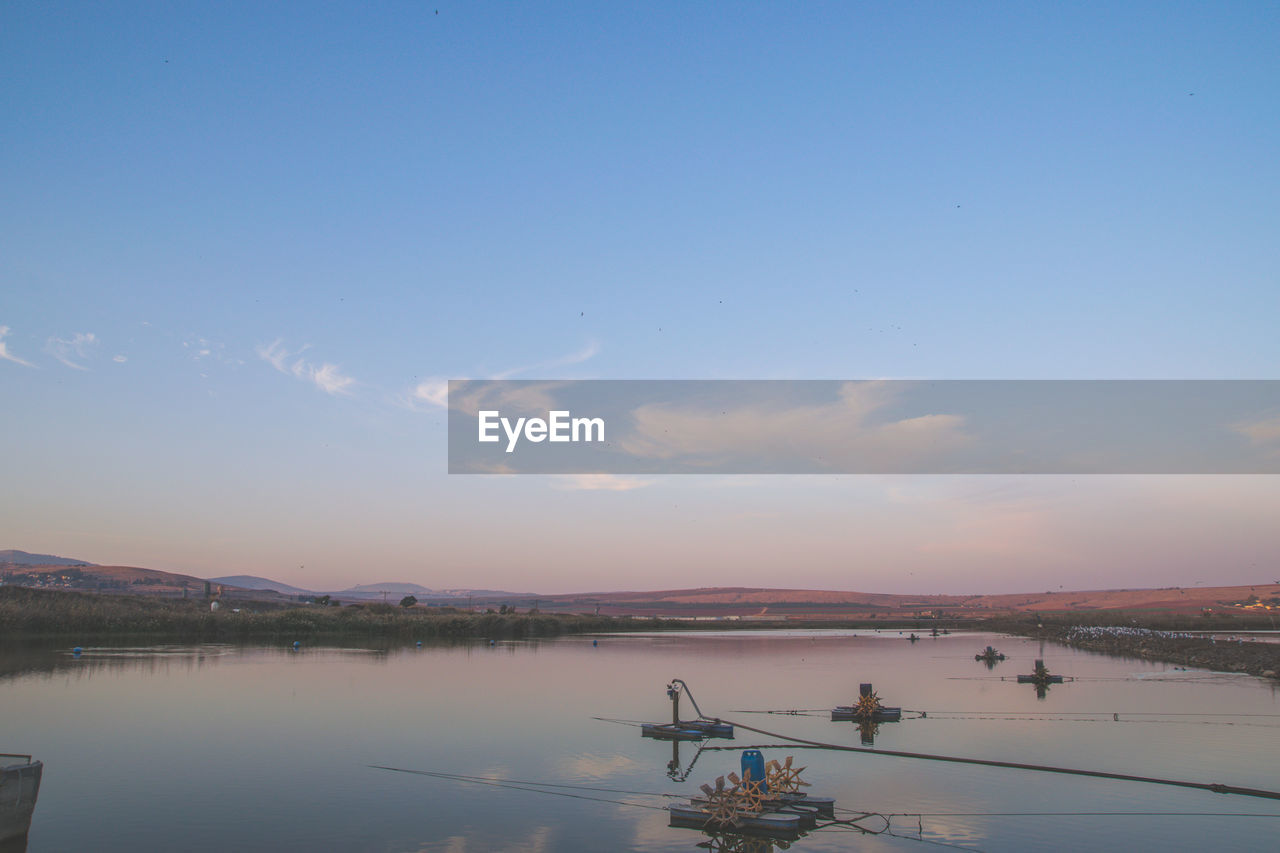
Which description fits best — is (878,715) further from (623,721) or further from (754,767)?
(754,767)

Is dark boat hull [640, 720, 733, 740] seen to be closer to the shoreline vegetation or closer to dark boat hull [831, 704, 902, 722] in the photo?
dark boat hull [831, 704, 902, 722]

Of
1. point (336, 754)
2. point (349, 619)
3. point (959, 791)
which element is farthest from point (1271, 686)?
point (349, 619)

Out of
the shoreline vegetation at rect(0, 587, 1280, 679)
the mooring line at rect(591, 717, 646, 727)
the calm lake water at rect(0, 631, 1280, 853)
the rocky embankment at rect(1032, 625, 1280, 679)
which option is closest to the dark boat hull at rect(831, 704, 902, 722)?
the calm lake water at rect(0, 631, 1280, 853)

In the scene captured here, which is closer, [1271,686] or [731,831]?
[731,831]

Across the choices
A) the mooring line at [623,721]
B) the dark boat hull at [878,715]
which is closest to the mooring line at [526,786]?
the mooring line at [623,721]

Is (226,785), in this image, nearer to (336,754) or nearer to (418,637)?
(336,754)

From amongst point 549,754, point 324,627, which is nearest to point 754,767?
point 549,754
